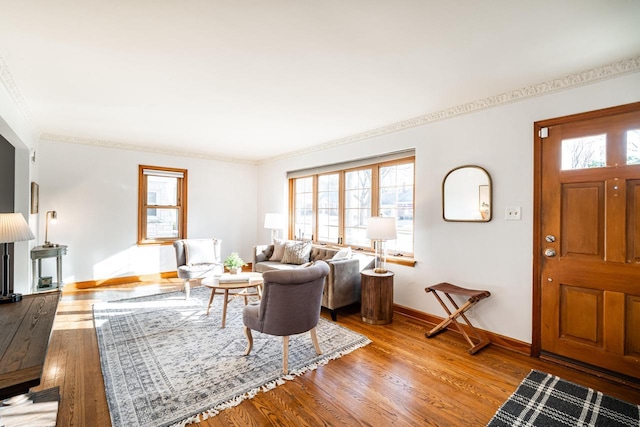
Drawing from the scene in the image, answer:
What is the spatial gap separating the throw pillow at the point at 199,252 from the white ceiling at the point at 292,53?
2017 mm

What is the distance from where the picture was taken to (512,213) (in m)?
2.97

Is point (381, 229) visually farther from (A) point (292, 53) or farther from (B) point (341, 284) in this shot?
(A) point (292, 53)

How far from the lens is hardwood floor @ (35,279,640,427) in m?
1.96

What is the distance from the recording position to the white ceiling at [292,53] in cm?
178

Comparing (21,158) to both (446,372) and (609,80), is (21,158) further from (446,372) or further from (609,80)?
(609,80)

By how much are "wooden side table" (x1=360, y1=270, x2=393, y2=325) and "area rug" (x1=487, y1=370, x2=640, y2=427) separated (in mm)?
1470

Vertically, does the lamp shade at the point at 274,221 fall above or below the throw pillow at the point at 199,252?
above

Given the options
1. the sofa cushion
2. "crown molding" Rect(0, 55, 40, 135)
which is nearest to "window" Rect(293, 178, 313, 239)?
the sofa cushion

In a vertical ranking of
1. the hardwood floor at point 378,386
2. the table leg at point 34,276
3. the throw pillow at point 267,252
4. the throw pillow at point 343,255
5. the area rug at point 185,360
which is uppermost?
the throw pillow at point 343,255

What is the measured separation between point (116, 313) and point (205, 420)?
2.62m

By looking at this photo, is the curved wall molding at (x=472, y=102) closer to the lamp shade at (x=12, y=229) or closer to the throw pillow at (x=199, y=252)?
the lamp shade at (x=12, y=229)

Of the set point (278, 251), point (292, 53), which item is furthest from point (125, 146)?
point (292, 53)

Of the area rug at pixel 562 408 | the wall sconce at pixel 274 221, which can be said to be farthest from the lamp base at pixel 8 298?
the wall sconce at pixel 274 221

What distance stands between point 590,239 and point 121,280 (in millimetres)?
6460
